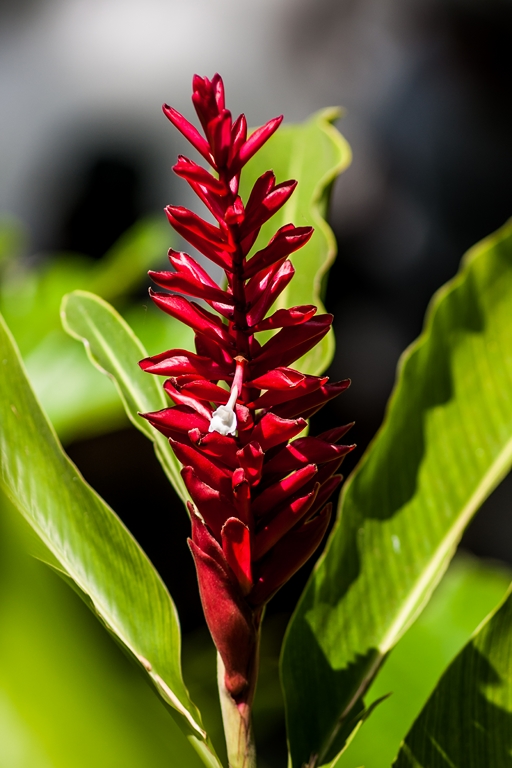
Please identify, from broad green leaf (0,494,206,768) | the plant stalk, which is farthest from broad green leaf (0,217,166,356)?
broad green leaf (0,494,206,768)

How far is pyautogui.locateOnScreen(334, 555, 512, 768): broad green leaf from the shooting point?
118 cm

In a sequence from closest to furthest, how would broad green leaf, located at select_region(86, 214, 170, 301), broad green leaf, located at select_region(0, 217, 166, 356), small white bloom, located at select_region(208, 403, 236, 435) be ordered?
small white bloom, located at select_region(208, 403, 236, 435), broad green leaf, located at select_region(0, 217, 166, 356), broad green leaf, located at select_region(86, 214, 170, 301)

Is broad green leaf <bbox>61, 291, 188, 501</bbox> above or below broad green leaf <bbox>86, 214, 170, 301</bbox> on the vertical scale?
below

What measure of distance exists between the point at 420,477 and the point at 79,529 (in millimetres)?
362

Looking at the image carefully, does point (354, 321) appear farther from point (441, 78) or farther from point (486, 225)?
point (441, 78)

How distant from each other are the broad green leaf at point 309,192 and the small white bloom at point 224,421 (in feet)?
0.87

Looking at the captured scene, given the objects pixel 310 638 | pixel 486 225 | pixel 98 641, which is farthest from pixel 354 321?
pixel 98 641

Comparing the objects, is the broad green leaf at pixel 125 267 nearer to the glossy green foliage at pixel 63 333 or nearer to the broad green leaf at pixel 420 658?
the glossy green foliage at pixel 63 333

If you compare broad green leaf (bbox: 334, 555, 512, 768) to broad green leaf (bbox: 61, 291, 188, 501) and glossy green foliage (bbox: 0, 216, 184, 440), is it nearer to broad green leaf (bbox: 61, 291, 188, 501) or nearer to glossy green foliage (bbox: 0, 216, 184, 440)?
broad green leaf (bbox: 61, 291, 188, 501)

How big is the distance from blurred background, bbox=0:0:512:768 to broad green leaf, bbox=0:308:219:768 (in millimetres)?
2261

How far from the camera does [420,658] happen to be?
53.0 inches

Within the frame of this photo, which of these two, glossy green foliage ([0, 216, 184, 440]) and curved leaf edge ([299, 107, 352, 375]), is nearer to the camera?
curved leaf edge ([299, 107, 352, 375])

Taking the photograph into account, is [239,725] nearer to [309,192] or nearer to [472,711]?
[472,711]

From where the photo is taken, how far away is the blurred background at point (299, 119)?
3047 millimetres
